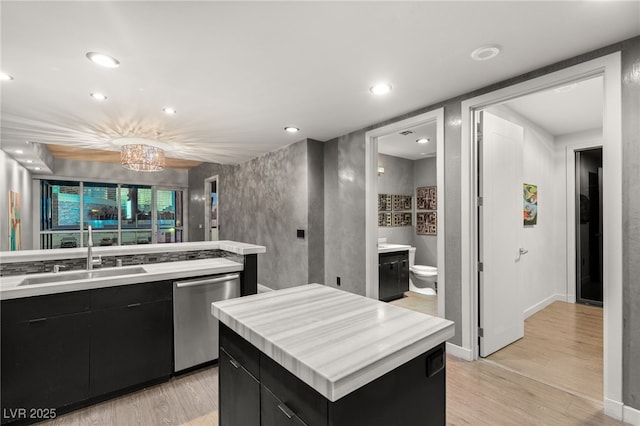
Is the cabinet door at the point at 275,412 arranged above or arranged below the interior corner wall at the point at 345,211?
below

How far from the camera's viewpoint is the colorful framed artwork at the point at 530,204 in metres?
3.90

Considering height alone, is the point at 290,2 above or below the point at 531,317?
above

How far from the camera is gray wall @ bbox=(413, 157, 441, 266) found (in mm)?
5601

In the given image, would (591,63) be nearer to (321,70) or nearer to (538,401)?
(321,70)

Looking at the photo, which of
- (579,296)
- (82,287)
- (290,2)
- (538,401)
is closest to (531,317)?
(579,296)

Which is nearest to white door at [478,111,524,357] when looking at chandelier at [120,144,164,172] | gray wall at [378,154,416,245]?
gray wall at [378,154,416,245]

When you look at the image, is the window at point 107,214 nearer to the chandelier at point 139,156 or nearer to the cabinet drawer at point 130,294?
the chandelier at point 139,156

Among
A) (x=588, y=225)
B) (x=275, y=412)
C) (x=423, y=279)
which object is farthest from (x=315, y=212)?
(x=588, y=225)

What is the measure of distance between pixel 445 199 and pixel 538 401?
1.72 meters

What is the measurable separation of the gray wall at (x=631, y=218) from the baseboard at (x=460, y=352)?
40.1 inches

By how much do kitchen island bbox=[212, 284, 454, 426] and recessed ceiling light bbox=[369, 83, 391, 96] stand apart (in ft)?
6.33

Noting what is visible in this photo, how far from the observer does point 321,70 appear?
2.32 m

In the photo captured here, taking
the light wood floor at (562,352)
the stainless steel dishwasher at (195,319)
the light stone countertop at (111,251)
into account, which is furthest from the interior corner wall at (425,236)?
the stainless steel dishwasher at (195,319)

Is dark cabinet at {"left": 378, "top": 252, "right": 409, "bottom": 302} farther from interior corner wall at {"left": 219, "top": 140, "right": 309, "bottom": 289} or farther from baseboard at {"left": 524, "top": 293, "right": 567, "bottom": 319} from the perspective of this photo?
baseboard at {"left": 524, "top": 293, "right": 567, "bottom": 319}
